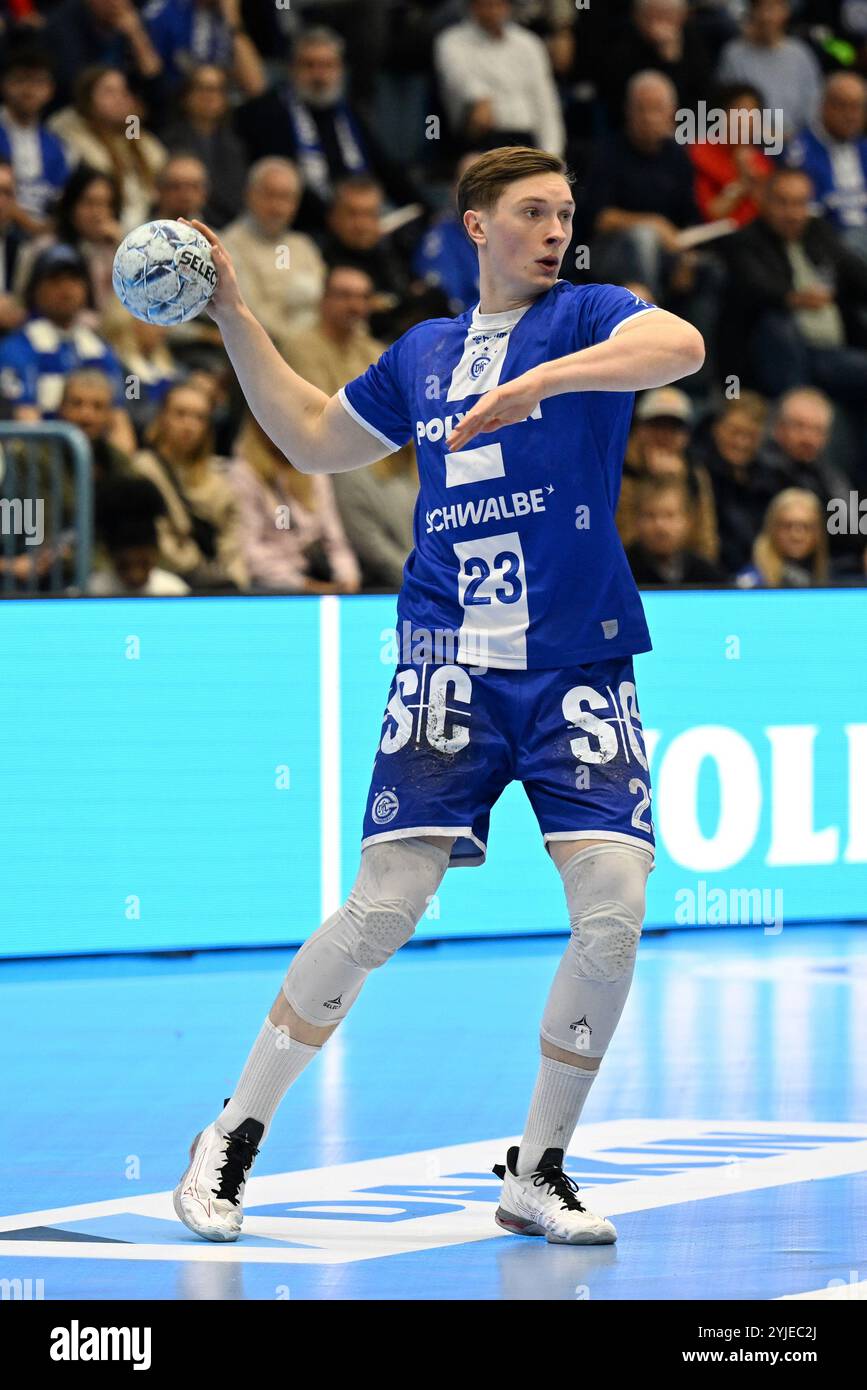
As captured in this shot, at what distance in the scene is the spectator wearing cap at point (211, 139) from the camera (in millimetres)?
11148

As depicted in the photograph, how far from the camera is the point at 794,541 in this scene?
35.9 ft

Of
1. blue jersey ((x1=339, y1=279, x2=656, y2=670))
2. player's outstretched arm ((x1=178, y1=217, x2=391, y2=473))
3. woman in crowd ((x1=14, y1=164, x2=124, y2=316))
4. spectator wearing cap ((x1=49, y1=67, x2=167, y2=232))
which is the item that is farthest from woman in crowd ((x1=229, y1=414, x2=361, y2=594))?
blue jersey ((x1=339, y1=279, x2=656, y2=670))

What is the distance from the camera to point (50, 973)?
322 inches

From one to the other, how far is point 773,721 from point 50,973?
305 centimetres

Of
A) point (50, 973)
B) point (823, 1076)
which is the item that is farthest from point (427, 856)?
point (50, 973)

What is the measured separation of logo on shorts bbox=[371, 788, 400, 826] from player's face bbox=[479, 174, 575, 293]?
1.09 m

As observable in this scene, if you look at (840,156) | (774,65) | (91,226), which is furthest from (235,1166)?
(840,156)

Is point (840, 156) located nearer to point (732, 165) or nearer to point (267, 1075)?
point (732, 165)

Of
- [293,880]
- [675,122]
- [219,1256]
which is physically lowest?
[219,1256]

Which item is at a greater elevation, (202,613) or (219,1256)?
(202,613)

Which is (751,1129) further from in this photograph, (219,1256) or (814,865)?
(814,865)

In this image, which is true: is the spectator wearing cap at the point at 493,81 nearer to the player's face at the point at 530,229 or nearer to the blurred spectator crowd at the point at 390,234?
the blurred spectator crowd at the point at 390,234

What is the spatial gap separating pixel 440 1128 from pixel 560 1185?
111 cm
